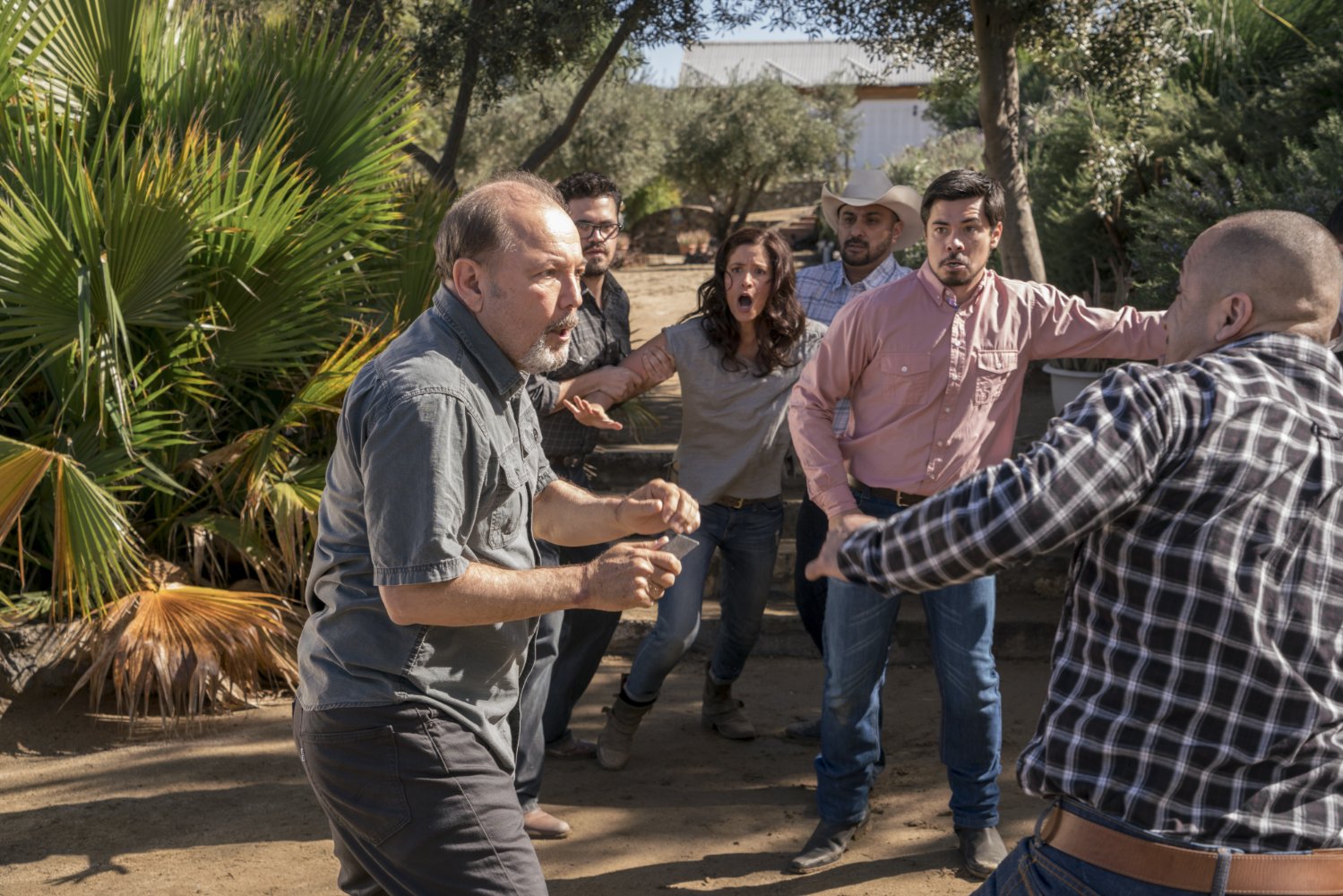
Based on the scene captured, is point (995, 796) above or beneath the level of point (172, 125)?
beneath

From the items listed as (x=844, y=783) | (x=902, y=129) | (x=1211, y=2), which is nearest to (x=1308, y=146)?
(x=1211, y=2)

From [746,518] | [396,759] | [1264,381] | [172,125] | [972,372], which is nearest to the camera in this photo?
[1264,381]

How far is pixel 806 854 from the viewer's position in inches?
170

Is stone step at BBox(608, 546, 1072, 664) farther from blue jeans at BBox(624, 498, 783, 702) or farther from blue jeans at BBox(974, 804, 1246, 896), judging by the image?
blue jeans at BBox(974, 804, 1246, 896)

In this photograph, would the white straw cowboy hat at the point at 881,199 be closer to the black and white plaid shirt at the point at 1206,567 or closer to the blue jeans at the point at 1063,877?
the black and white plaid shirt at the point at 1206,567

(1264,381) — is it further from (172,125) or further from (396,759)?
(172,125)

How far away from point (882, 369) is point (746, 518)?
98cm

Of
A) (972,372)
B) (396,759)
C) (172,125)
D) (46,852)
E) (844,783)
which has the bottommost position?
(46,852)

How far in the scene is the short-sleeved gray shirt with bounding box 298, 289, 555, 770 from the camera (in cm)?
237

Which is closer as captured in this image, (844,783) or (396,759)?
(396,759)

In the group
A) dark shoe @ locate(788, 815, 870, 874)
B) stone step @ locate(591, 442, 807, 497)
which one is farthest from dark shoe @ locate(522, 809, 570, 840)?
stone step @ locate(591, 442, 807, 497)

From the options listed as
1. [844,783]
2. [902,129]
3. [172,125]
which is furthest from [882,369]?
[902,129]

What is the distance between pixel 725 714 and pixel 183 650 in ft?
7.59

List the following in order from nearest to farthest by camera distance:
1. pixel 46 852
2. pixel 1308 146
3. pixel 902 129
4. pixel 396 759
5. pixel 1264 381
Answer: pixel 1264 381 < pixel 396 759 < pixel 46 852 < pixel 1308 146 < pixel 902 129
